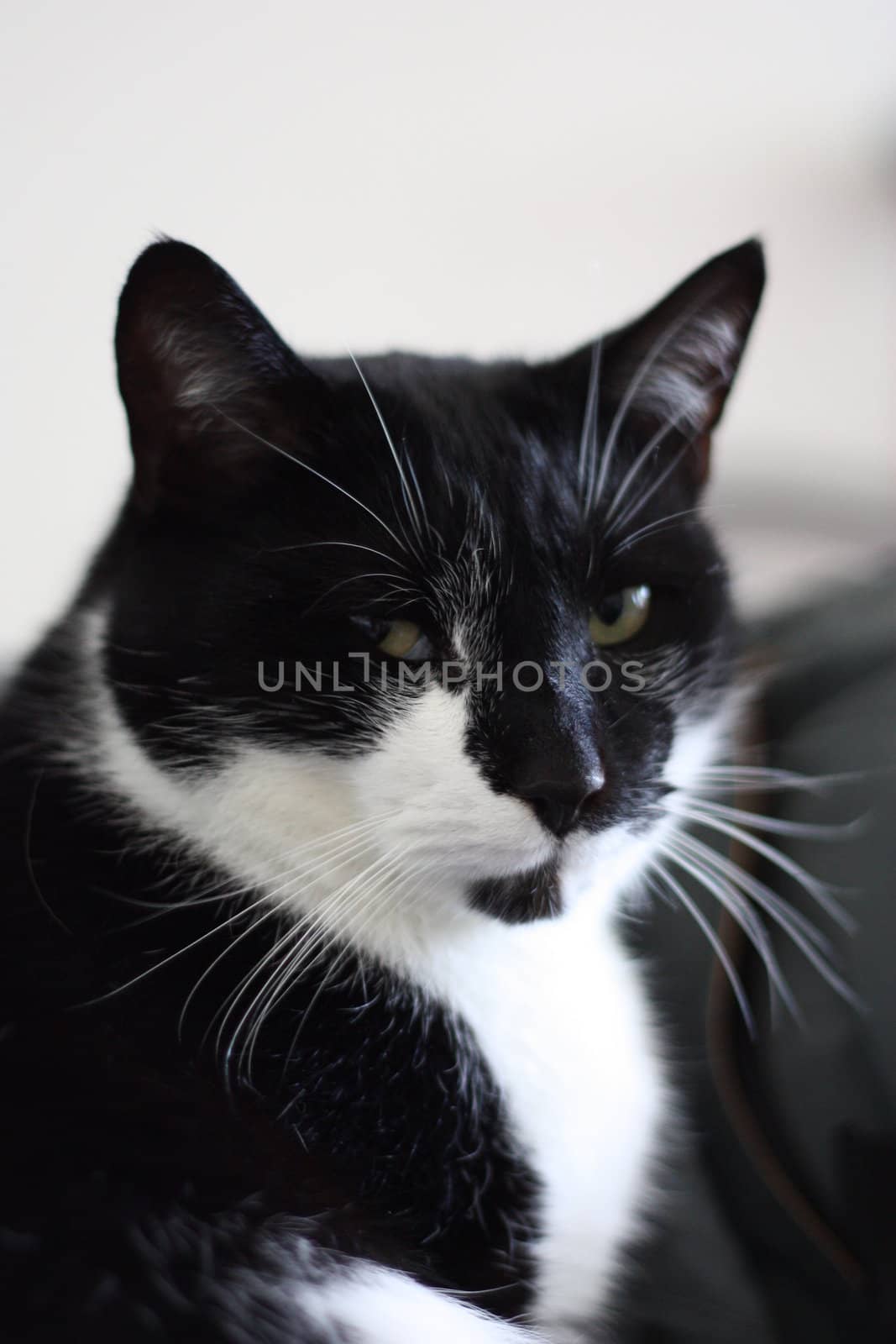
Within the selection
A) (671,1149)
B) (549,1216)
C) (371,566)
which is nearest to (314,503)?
(371,566)

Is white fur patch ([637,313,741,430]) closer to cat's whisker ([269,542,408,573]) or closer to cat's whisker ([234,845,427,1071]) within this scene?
cat's whisker ([269,542,408,573])

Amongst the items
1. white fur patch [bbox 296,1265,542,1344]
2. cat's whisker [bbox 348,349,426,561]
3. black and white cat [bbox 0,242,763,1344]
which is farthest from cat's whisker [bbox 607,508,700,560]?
white fur patch [bbox 296,1265,542,1344]

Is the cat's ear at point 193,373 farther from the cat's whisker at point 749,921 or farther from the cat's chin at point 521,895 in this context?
the cat's whisker at point 749,921

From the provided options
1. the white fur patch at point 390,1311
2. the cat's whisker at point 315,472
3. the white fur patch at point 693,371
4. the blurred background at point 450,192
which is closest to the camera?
the white fur patch at point 390,1311

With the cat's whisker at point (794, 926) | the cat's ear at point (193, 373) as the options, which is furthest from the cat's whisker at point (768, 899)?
the cat's ear at point (193, 373)

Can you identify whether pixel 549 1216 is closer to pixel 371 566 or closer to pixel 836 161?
pixel 371 566

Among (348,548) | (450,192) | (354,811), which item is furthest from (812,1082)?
(450,192)

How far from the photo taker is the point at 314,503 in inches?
25.8

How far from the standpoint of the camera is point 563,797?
1.90 feet

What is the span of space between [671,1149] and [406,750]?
47cm

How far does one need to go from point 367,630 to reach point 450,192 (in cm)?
80

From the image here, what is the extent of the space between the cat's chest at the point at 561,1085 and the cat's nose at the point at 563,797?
0.12 metres

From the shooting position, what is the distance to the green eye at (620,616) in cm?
69

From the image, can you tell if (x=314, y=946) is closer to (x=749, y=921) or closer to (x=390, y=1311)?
(x=390, y=1311)
